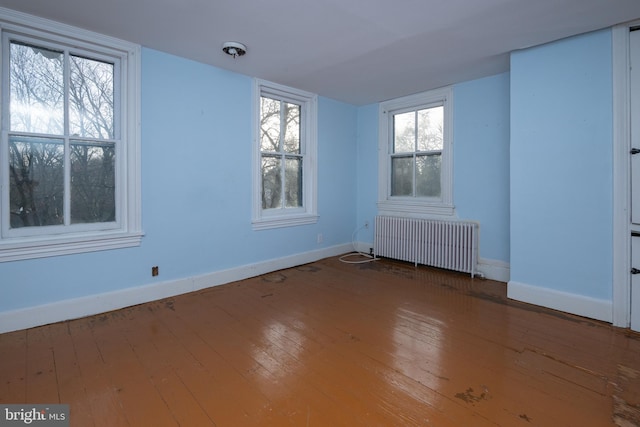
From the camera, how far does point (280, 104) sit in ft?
14.1

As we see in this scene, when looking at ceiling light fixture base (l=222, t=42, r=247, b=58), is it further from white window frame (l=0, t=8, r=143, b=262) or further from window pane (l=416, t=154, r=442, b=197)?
window pane (l=416, t=154, r=442, b=197)

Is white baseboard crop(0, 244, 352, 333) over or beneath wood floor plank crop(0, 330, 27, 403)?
over

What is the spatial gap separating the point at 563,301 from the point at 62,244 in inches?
174

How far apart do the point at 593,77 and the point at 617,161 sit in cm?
76

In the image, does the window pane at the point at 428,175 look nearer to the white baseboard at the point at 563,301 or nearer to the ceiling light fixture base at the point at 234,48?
the white baseboard at the point at 563,301

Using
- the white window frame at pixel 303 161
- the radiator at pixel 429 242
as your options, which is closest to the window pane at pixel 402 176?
the radiator at pixel 429 242

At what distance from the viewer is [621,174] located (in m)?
2.57

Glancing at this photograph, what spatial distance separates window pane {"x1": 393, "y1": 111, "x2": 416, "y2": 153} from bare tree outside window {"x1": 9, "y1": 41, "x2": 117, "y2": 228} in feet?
12.2

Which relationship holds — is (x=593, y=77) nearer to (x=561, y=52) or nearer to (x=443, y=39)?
(x=561, y=52)

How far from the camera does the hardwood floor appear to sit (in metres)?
1.58

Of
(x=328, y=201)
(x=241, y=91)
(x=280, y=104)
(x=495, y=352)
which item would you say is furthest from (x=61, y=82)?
(x=495, y=352)

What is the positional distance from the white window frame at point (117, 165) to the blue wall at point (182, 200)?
0.25ft

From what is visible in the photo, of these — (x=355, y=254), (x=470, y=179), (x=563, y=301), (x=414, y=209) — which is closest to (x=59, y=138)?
(x=355, y=254)

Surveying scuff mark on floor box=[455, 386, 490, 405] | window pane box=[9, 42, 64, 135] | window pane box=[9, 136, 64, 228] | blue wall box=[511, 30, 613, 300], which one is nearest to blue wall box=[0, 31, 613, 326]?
blue wall box=[511, 30, 613, 300]
